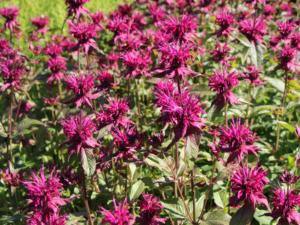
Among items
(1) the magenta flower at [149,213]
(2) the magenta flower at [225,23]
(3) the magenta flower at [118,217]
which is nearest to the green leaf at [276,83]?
(2) the magenta flower at [225,23]

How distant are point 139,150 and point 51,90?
2.79 m

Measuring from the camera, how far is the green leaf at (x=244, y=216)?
218cm

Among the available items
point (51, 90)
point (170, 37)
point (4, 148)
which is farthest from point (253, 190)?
point (51, 90)

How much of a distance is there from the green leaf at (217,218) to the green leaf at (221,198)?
17.1 inches

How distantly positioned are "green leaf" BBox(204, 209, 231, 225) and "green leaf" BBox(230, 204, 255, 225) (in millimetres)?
439

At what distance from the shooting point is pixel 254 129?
4645 millimetres

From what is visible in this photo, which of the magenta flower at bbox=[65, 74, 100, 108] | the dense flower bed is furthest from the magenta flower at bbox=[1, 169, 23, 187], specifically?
the magenta flower at bbox=[65, 74, 100, 108]

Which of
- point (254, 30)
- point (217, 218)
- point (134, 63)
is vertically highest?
point (254, 30)

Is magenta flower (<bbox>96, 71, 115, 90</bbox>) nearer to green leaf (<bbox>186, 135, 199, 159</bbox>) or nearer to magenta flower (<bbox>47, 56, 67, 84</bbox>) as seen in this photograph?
magenta flower (<bbox>47, 56, 67, 84</bbox>)

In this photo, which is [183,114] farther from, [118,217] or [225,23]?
[225,23]

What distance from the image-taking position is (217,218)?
269 cm

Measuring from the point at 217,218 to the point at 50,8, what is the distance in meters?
7.58

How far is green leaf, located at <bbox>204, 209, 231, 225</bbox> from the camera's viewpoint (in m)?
2.65

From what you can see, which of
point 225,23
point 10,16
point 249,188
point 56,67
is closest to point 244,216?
point 249,188
